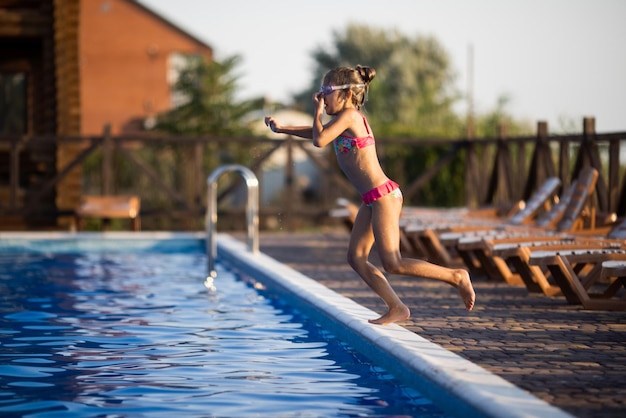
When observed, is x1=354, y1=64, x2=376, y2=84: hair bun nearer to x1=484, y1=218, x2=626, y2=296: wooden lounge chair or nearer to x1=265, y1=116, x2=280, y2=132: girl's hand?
x1=265, y1=116, x2=280, y2=132: girl's hand

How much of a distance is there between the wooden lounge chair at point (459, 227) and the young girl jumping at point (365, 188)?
3.18 m

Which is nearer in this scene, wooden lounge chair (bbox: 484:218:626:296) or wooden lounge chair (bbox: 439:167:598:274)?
wooden lounge chair (bbox: 484:218:626:296)

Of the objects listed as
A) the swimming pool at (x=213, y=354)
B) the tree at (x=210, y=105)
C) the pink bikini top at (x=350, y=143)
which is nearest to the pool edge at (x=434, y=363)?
the swimming pool at (x=213, y=354)

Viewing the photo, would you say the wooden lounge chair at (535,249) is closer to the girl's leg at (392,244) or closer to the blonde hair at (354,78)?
the girl's leg at (392,244)

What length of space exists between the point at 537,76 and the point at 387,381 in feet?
121

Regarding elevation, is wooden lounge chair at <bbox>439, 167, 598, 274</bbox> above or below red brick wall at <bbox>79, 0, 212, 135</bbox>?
below

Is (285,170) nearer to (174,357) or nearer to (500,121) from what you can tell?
(174,357)

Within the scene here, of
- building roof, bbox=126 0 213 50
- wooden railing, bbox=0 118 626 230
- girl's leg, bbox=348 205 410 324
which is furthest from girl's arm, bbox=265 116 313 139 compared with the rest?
building roof, bbox=126 0 213 50

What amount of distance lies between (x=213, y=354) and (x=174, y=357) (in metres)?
0.25

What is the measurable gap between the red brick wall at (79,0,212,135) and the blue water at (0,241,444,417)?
1310 inches

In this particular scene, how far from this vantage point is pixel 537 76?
136 feet

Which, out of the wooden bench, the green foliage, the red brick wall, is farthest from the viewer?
the red brick wall

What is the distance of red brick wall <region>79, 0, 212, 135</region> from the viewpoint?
43500 millimetres

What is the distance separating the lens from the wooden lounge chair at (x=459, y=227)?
1059 cm
